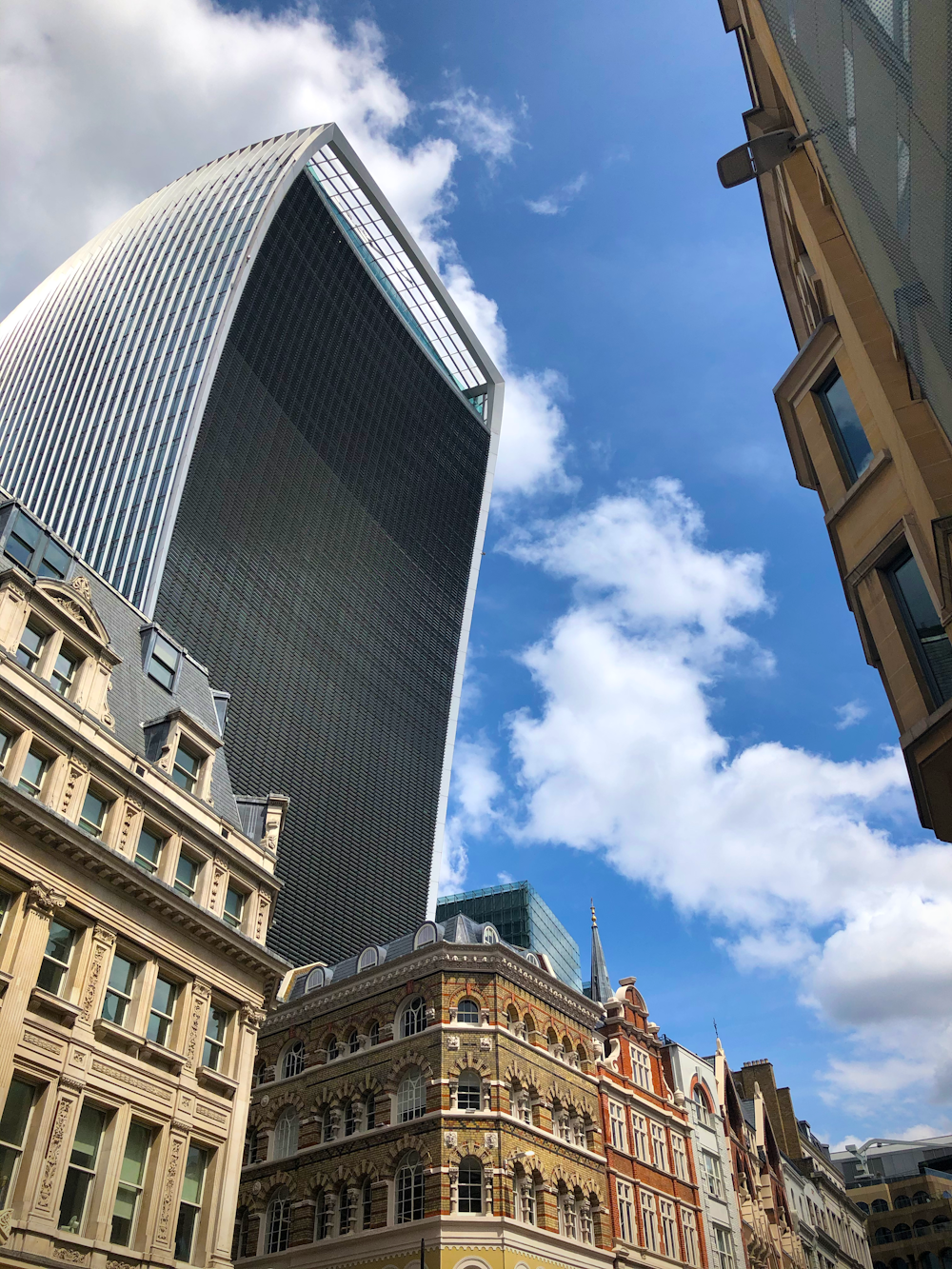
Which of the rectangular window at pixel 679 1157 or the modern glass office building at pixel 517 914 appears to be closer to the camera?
the rectangular window at pixel 679 1157

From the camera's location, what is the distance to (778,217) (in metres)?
33.2

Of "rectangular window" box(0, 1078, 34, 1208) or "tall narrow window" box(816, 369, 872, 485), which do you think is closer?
"tall narrow window" box(816, 369, 872, 485)

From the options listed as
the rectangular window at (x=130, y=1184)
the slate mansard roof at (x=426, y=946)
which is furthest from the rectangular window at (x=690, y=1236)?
the rectangular window at (x=130, y=1184)

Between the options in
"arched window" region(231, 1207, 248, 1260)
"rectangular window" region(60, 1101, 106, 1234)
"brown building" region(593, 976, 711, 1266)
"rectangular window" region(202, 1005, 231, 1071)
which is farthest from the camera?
"brown building" region(593, 976, 711, 1266)

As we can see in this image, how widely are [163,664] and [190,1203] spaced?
59.5 feet

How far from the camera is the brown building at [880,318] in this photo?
1370 centimetres

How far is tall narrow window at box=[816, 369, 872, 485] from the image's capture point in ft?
79.2

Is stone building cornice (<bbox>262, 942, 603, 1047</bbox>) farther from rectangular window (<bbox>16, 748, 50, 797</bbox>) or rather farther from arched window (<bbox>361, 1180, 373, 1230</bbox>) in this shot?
rectangular window (<bbox>16, 748, 50, 797</bbox>)

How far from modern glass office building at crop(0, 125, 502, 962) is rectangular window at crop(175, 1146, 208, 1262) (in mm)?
87030

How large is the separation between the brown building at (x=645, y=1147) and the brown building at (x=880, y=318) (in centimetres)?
3353

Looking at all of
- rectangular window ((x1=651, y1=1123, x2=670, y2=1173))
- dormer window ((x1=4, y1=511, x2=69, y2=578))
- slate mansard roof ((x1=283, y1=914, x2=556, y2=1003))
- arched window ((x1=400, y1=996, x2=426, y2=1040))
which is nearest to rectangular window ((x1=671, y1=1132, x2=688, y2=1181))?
rectangular window ((x1=651, y1=1123, x2=670, y2=1173))

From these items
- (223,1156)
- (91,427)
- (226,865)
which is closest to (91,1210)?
(223,1156)

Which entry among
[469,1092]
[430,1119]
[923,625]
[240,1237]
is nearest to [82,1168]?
[430,1119]

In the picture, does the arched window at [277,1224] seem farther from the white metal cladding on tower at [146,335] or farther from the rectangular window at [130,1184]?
the white metal cladding on tower at [146,335]
